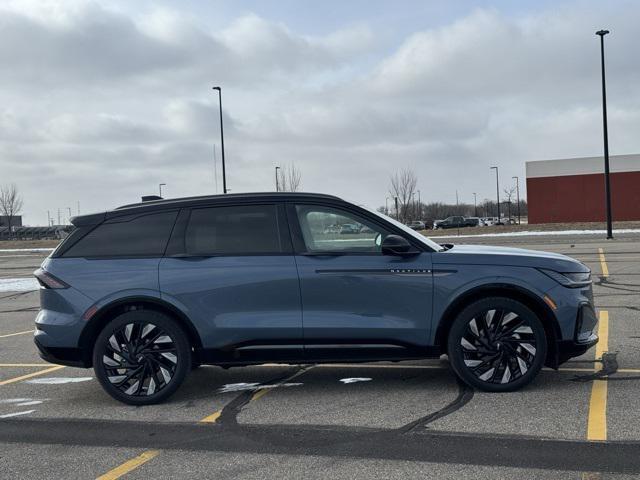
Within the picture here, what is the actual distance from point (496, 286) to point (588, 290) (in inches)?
34.5

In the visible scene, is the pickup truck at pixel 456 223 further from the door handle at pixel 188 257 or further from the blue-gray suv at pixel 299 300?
the door handle at pixel 188 257

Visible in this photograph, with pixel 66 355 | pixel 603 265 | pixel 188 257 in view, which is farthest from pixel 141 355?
pixel 603 265

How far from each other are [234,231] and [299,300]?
2.86ft

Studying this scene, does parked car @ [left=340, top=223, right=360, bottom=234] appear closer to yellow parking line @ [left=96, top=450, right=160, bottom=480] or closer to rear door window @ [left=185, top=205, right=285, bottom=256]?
rear door window @ [left=185, top=205, right=285, bottom=256]

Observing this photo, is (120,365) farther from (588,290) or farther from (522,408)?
(588,290)

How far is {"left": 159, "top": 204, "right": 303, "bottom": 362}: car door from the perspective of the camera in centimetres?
550

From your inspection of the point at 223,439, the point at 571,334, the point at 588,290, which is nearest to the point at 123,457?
the point at 223,439

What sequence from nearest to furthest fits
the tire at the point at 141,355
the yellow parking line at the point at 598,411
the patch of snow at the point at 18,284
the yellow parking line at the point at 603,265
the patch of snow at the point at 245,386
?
the yellow parking line at the point at 598,411 → the tire at the point at 141,355 → the patch of snow at the point at 245,386 → the yellow parking line at the point at 603,265 → the patch of snow at the point at 18,284

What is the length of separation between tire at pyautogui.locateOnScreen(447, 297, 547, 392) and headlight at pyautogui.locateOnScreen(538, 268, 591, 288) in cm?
36

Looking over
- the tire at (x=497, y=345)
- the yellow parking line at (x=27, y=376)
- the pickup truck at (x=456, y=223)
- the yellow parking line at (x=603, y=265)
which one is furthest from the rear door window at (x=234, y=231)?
the pickup truck at (x=456, y=223)

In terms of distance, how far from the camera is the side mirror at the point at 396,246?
17.7ft

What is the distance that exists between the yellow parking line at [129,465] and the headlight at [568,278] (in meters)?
3.47

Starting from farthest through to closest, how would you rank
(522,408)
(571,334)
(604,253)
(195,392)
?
(604,253)
(195,392)
(571,334)
(522,408)

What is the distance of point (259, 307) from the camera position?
217 inches
